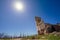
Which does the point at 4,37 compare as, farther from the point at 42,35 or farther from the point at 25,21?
the point at 42,35

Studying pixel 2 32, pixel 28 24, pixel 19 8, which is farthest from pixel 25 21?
pixel 2 32

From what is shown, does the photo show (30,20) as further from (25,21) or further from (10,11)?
(10,11)

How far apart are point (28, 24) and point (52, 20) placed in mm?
390

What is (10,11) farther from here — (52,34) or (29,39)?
(52,34)

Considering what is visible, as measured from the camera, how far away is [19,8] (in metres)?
2.52

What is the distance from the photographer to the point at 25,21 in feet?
8.28

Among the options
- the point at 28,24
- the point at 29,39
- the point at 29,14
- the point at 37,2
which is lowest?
the point at 29,39

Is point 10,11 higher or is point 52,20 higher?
point 10,11

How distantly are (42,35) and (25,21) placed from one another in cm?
35

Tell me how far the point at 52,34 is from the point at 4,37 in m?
0.76

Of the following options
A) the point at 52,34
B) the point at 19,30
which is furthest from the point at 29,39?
the point at 52,34

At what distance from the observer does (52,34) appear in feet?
8.14

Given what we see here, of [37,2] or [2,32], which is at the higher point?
[37,2]

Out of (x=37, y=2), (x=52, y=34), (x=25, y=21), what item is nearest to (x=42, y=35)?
(x=52, y=34)
